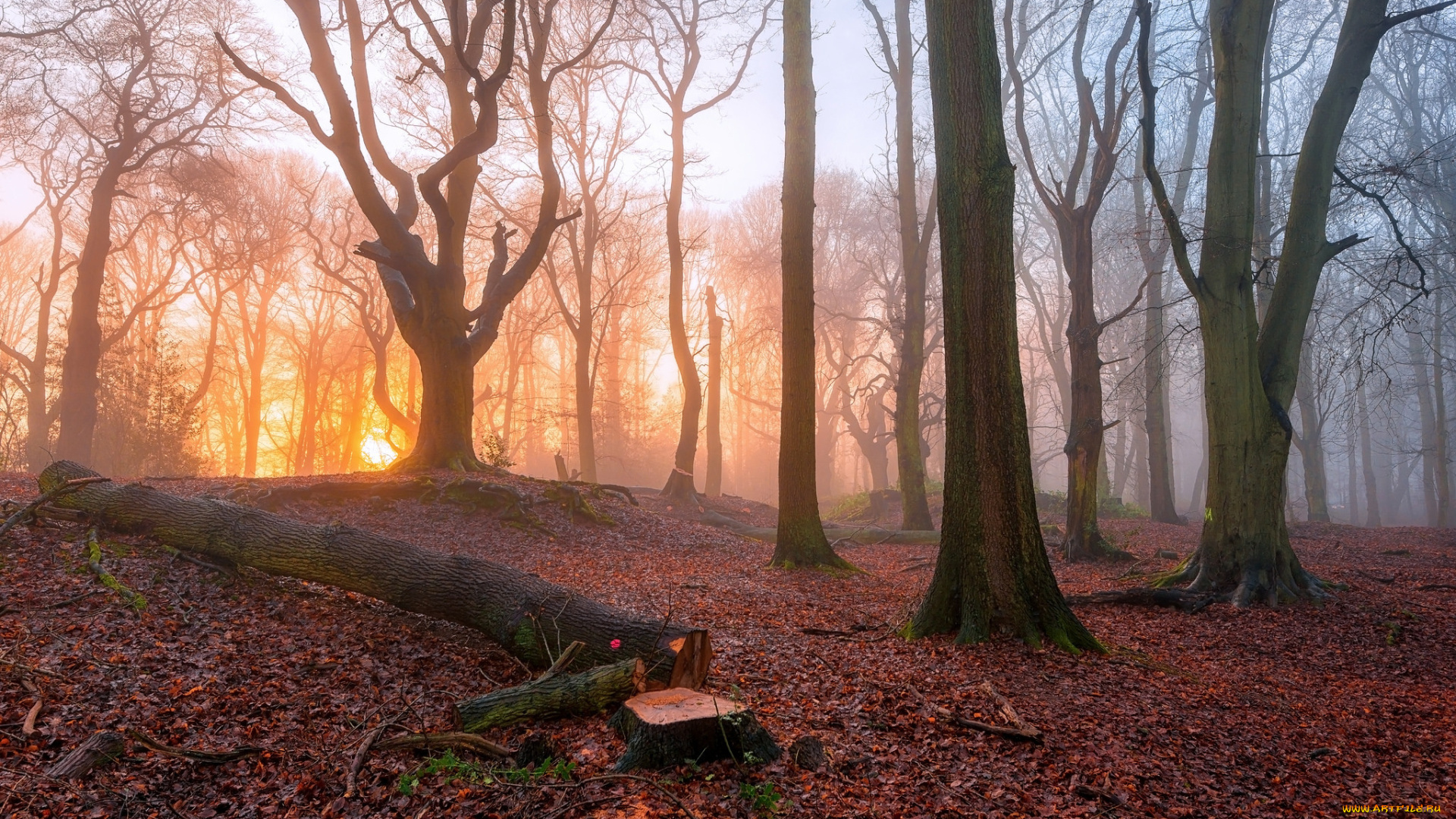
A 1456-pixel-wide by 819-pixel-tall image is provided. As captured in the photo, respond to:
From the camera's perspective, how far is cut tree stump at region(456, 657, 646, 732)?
4012mm

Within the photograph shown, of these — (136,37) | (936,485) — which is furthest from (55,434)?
(936,485)

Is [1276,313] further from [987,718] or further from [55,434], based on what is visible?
[55,434]

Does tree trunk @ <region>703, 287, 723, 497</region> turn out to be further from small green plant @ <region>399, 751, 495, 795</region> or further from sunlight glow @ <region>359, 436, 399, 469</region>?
small green plant @ <region>399, 751, 495, 795</region>

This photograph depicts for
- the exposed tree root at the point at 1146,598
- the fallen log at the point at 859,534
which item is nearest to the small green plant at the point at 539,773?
the exposed tree root at the point at 1146,598

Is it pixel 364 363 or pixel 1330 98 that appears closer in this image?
pixel 1330 98

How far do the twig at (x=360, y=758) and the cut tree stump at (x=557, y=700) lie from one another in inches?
15.0

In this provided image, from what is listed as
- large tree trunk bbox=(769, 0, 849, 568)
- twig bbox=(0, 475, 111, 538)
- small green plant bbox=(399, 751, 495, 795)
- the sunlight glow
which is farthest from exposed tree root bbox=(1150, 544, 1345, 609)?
the sunlight glow

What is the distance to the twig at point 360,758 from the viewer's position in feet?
11.1

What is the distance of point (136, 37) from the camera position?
52.6 ft

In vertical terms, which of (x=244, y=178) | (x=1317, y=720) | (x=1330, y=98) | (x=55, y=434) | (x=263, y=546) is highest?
(x=244, y=178)

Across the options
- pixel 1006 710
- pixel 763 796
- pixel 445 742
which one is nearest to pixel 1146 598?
pixel 1006 710

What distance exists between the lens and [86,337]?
618 inches

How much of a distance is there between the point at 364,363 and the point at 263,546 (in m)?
25.4

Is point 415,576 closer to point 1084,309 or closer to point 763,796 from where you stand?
point 763,796
